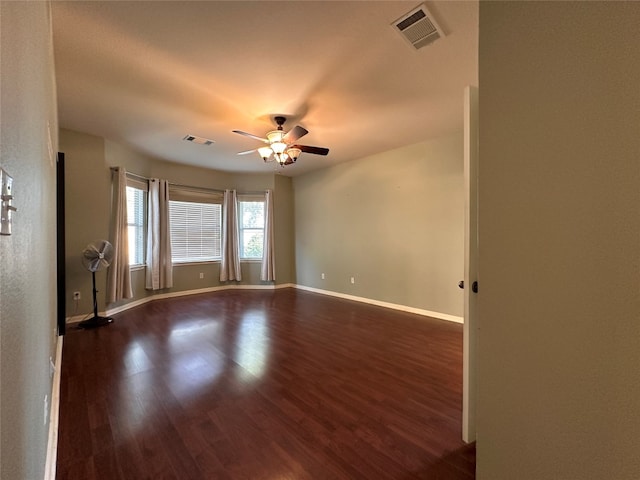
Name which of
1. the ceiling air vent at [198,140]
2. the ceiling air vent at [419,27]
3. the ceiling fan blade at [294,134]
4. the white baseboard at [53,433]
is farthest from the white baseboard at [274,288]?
the ceiling air vent at [419,27]

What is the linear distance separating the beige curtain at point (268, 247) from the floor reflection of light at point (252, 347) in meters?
2.04

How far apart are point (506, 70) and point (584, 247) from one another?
1.84 ft

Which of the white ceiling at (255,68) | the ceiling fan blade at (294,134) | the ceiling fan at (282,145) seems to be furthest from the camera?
the ceiling fan at (282,145)

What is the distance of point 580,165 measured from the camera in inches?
28.3

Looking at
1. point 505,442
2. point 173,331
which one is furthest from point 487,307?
point 173,331

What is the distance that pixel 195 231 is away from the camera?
241 inches

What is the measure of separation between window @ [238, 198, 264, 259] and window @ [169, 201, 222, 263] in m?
0.53

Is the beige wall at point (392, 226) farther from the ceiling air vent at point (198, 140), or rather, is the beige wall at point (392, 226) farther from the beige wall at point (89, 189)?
the beige wall at point (89, 189)

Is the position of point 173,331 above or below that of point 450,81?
below

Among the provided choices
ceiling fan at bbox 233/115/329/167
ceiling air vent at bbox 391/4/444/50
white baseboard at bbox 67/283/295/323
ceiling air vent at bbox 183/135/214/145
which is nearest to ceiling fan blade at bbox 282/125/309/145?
ceiling fan at bbox 233/115/329/167

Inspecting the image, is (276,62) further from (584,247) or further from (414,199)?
(414,199)

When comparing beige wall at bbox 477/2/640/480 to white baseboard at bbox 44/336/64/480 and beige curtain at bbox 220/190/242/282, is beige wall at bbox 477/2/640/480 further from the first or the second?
beige curtain at bbox 220/190/242/282

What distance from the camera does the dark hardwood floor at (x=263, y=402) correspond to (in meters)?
1.58

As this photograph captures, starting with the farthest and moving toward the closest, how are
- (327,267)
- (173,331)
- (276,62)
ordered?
(327,267)
(173,331)
(276,62)
